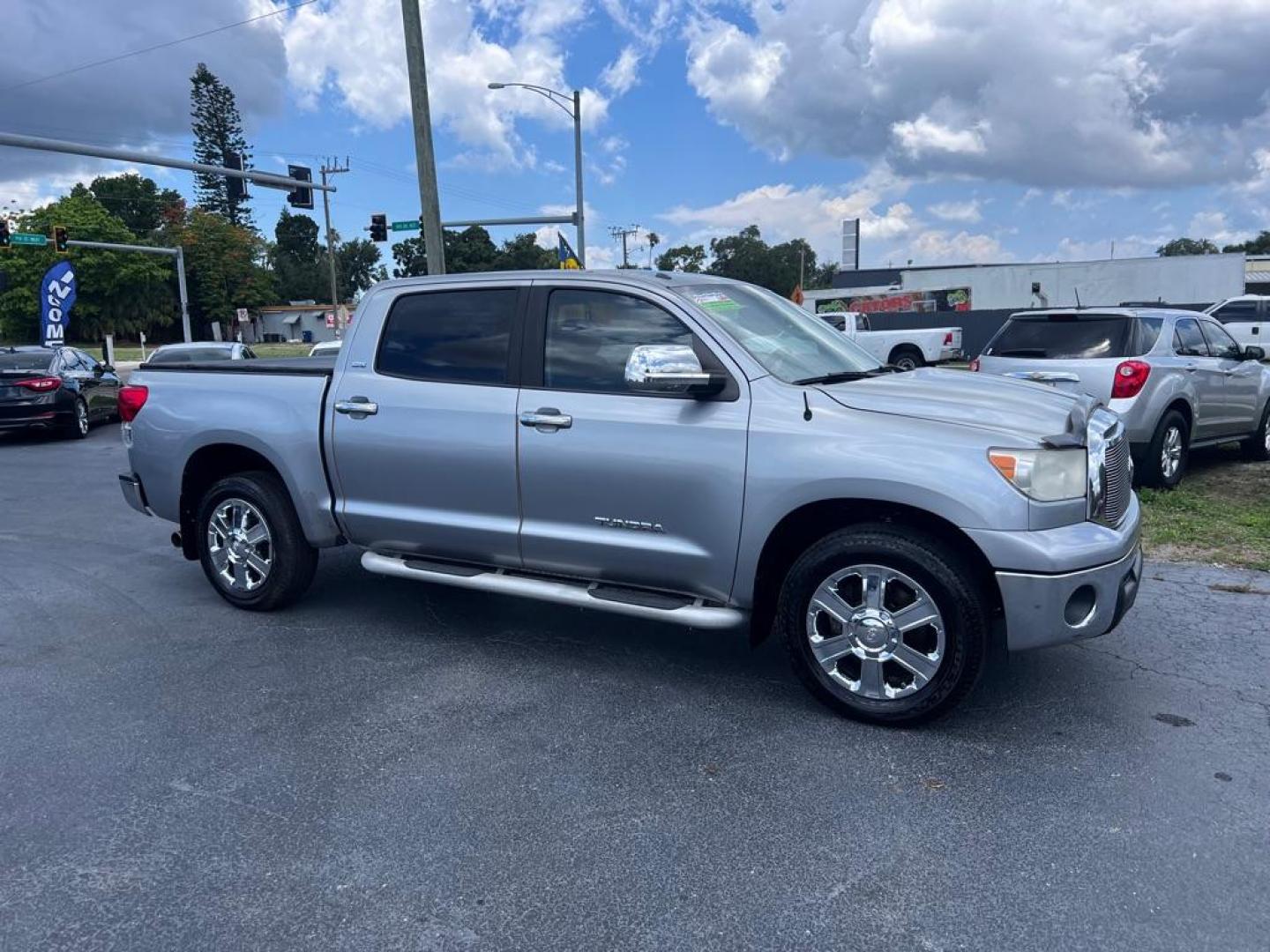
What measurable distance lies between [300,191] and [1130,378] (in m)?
19.5

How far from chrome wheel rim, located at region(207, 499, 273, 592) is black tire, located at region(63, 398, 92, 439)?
1096 cm

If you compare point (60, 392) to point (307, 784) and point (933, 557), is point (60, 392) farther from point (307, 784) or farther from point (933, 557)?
point (933, 557)

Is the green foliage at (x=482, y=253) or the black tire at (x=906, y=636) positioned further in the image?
the green foliage at (x=482, y=253)

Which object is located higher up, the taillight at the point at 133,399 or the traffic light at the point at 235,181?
the traffic light at the point at 235,181

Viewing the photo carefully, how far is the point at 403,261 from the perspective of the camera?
11112 centimetres

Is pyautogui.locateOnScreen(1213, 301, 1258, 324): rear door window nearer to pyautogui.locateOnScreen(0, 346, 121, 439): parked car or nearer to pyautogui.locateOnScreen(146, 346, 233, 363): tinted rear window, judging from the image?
pyautogui.locateOnScreen(146, 346, 233, 363): tinted rear window

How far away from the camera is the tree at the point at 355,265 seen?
12125 centimetres

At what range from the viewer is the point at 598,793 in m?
3.44

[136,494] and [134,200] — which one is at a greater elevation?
[134,200]

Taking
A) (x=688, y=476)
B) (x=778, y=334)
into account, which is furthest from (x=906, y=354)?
(x=688, y=476)

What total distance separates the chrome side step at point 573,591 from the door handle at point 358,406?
0.79 meters

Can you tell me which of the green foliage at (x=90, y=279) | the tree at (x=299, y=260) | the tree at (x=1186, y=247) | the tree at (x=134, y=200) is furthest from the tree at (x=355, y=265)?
the tree at (x=1186, y=247)

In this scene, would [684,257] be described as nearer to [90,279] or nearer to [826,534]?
[90,279]

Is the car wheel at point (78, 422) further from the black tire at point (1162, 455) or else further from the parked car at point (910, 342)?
the parked car at point (910, 342)
